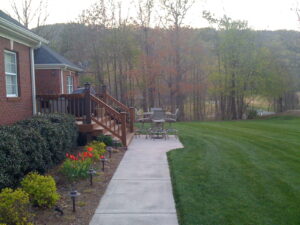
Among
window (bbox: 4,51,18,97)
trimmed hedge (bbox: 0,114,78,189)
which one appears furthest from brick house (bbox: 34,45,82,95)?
trimmed hedge (bbox: 0,114,78,189)

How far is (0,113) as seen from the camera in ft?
23.3

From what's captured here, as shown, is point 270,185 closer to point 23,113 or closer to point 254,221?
point 254,221

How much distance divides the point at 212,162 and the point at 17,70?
18.3 ft

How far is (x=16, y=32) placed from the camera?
7.60m

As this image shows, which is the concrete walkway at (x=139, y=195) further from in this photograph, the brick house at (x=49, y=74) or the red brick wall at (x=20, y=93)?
the brick house at (x=49, y=74)

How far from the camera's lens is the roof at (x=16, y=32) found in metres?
6.92

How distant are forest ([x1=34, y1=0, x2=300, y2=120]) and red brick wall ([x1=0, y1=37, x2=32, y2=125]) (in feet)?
42.1

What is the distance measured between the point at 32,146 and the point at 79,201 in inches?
51.0


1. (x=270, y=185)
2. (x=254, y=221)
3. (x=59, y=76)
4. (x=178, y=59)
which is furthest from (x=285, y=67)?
(x=254, y=221)

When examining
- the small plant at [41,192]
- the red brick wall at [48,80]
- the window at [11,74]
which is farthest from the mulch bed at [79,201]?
the red brick wall at [48,80]

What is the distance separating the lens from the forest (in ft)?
74.5

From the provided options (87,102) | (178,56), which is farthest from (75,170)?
(178,56)

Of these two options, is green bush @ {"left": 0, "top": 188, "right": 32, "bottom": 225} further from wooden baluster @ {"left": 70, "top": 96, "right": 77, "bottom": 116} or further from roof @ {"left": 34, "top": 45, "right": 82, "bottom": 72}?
roof @ {"left": 34, "top": 45, "right": 82, "bottom": 72}

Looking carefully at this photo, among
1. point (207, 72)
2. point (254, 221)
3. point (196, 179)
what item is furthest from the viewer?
point (207, 72)
